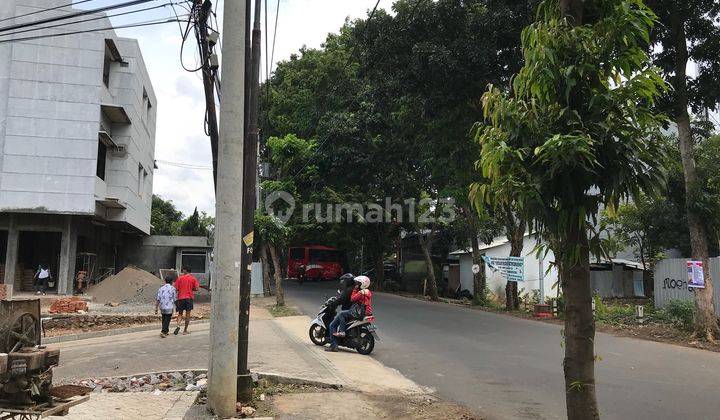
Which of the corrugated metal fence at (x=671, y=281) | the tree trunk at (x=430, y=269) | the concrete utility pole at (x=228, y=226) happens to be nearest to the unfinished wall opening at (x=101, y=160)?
the tree trunk at (x=430, y=269)

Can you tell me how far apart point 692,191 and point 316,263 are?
100 ft

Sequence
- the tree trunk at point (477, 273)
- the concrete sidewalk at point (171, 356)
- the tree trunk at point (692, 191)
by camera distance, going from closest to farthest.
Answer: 1. the concrete sidewalk at point (171, 356)
2. the tree trunk at point (692, 191)
3. the tree trunk at point (477, 273)

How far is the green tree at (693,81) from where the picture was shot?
13.4 m

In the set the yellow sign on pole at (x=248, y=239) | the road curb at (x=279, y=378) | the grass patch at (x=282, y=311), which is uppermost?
the yellow sign on pole at (x=248, y=239)

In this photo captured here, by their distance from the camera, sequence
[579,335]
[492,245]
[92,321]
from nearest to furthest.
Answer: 1. [579,335]
2. [92,321]
3. [492,245]

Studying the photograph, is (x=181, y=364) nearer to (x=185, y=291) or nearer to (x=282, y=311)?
(x=185, y=291)

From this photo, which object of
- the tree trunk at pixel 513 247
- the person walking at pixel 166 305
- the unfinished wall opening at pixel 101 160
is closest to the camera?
the person walking at pixel 166 305

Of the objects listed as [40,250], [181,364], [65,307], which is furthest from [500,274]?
[40,250]

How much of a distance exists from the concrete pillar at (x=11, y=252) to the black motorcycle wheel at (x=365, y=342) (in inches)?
820

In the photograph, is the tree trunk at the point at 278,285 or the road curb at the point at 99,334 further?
the tree trunk at the point at 278,285

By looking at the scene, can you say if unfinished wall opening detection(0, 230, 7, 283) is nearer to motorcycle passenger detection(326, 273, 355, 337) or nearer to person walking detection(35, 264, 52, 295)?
person walking detection(35, 264, 52, 295)

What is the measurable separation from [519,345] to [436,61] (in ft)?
23.1

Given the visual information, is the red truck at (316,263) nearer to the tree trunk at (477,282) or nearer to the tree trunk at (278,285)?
the tree trunk at (477,282)

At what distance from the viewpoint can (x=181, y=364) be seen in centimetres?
957
